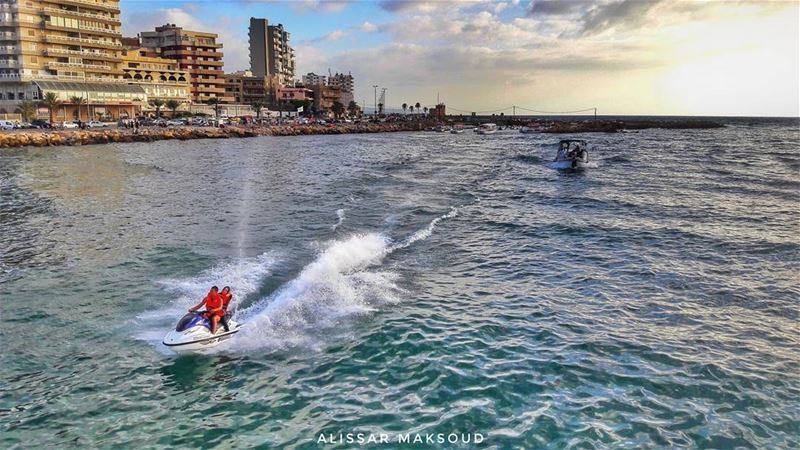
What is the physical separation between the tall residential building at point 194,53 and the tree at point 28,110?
158ft

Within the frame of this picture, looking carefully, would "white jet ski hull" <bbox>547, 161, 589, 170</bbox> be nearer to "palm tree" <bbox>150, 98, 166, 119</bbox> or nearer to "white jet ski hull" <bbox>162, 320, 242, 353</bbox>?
"white jet ski hull" <bbox>162, 320, 242, 353</bbox>

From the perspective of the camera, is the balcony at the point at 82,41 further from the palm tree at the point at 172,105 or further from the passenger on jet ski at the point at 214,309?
the passenger on jet ski at the point at 214,309

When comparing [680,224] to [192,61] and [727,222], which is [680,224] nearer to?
[727,222]

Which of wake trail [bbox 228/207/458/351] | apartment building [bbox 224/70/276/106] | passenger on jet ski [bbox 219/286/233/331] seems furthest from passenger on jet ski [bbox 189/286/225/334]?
apartment building [bbox 224/70/276/106]

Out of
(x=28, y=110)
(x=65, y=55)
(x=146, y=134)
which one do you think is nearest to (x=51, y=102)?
(x=28, y=110)

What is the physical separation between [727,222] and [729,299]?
13.5 m

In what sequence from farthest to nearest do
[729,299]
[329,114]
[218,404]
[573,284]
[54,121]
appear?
1. [329,114]
2. [54,121]
3. [573,284]
4. [729,299]
5. [218,404]

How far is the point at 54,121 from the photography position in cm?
9725

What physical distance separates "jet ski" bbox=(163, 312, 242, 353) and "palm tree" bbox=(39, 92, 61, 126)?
97.4 m

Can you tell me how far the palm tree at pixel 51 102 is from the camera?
3684 inches

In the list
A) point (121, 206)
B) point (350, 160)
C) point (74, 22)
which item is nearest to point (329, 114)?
point (74, 22)

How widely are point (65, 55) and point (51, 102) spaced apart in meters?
16.2

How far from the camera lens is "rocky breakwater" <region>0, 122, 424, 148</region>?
72.1 metres

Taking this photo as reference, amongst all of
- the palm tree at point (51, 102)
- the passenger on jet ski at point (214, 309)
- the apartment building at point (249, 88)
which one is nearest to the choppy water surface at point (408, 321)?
the passenger on jet ski at point (214, 309)
